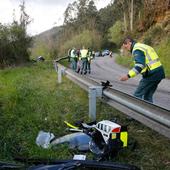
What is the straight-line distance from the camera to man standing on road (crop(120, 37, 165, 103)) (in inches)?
289

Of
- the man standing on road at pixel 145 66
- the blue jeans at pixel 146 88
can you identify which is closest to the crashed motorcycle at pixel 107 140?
the man standing on road at pixel 145 66

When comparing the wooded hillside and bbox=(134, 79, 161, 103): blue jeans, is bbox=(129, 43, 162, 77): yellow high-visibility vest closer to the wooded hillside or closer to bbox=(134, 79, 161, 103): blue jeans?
bbox=(134, 79, 161, 103): blue jeans

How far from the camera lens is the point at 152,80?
7.91 meters

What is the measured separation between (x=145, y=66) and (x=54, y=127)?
7.24ft

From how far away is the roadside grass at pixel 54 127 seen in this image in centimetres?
522

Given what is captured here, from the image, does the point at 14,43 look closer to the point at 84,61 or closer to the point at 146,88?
the point at 84,61

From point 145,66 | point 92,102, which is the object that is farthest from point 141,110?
point 145,66

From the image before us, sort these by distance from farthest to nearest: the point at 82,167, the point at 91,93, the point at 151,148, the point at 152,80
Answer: the point at 152,80 → the point at 91,93 → the point at 151,148 → the point at 82,167

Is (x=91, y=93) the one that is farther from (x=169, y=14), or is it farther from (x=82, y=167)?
(x=169, y=14)

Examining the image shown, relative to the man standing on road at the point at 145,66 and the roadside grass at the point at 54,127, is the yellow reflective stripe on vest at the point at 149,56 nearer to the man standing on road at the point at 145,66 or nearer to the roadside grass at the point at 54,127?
the man standing on road at the point at 145,66

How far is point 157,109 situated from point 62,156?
4.55 feet

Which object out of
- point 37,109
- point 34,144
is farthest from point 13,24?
point 34,144

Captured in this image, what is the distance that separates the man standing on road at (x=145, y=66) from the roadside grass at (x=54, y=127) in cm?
78

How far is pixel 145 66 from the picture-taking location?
7.66 meters
